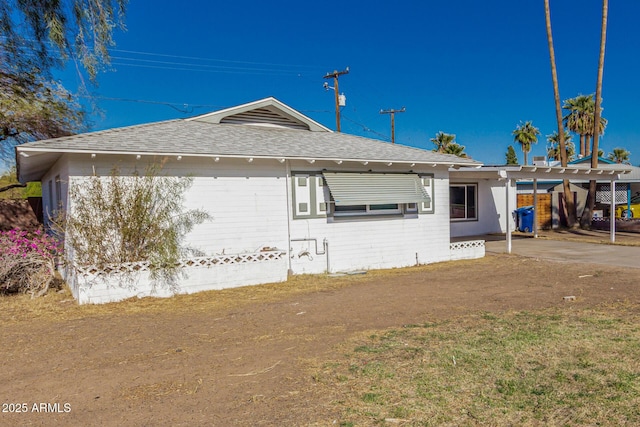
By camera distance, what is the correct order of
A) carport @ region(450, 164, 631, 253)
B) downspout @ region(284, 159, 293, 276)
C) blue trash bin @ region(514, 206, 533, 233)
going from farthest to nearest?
blue trash bin @ region(514, 206, 533, 233) < carport @ region(450, 164, 631, 253) < downspout @ region(284, 159, 293, 276)

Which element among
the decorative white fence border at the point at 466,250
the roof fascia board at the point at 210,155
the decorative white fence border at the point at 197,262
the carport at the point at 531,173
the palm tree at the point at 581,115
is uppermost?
the palm tree at the point at 581,115

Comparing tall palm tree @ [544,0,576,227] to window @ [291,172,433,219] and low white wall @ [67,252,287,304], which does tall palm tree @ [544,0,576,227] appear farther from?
low white wall @ [67,252,287,304]

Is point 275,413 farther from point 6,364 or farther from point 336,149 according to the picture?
point 336,149

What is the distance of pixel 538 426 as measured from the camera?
324cm

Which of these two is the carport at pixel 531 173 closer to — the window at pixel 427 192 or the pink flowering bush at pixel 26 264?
the window at pixel 427 192

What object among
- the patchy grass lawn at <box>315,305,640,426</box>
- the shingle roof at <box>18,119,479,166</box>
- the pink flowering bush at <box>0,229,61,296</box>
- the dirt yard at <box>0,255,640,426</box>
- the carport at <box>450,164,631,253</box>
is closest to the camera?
the patchy grass lawn at <box>315,305,640,426</box>

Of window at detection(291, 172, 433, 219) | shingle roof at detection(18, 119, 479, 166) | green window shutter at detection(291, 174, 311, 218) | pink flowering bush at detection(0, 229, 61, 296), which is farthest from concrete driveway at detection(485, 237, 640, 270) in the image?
pink flowering bush at detection(0, 229, 61, 296)

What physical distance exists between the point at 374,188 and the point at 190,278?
4.91 metres

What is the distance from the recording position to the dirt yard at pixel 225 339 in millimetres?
3734

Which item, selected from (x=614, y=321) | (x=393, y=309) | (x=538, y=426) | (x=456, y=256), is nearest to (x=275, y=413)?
(x=538, y=426)

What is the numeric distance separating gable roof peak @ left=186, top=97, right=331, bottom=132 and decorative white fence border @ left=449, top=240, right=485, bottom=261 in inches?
213

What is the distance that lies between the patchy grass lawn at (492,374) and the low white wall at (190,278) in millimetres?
4148

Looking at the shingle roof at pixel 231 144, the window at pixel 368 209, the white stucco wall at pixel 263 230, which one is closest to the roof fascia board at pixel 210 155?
the shingle roof at pixel 231 144

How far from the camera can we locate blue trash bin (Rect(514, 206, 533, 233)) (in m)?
20.0
